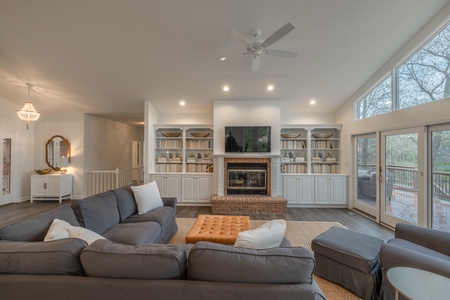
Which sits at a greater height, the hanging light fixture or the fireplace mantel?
the hanging light fixture

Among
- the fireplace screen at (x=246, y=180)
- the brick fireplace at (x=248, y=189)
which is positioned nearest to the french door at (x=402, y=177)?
the brick fireplace at (x=248, y=189)

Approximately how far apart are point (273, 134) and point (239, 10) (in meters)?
3.12

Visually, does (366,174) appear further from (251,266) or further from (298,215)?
(251,266)

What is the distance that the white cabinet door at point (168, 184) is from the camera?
5473 mm

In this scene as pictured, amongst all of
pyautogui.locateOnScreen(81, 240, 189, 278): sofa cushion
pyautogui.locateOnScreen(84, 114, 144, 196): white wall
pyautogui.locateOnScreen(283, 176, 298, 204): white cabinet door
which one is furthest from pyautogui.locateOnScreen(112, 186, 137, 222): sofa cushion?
pyautogui.locateOnScreen(84, 114, 144, 196): white wall

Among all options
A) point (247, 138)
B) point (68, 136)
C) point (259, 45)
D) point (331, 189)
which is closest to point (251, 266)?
point (259, 45)

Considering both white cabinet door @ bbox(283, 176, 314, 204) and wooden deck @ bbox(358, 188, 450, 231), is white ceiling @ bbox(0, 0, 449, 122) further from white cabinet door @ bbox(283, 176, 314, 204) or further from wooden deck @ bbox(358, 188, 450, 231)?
wooden deck @ bbox(358, 188, 450, 231)

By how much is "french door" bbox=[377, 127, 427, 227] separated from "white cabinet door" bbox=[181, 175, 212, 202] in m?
3.91

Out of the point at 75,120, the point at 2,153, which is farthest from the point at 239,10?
the point at 2,153

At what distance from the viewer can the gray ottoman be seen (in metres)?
2.02

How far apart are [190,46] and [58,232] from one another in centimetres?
316

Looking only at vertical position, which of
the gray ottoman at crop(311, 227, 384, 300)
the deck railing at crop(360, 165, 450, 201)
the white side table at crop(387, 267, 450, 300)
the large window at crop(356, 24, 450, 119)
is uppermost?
the large window at crop(356, 24, 450, 119)

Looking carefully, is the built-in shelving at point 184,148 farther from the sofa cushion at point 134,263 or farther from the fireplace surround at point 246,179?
the sofa cushion at point 134,263

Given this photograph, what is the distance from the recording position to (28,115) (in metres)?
4.64
